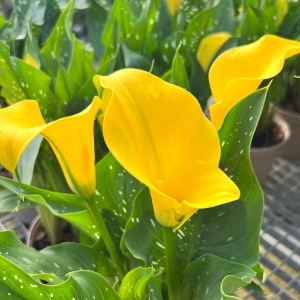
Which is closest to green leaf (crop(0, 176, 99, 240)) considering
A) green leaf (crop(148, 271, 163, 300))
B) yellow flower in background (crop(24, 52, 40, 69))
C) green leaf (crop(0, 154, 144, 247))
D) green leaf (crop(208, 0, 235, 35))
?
green leaf (crop(0, 154, 144, 247))

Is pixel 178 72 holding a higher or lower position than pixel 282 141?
higher

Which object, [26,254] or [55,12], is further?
[55,12]

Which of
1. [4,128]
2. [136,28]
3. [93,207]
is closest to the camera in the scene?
[4,128]

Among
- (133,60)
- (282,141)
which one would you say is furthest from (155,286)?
(282,141)

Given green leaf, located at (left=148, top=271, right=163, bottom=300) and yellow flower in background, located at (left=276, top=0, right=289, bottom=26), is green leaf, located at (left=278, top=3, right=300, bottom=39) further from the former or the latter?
green leaf, located at (left=148, top=271, right=163, bottom=300)

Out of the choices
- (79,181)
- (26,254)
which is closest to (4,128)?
(79,181)

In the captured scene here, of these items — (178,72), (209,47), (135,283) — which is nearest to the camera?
(135,283)

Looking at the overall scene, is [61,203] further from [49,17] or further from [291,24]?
[291,24]

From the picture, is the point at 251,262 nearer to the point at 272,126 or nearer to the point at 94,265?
the point at 94,265
